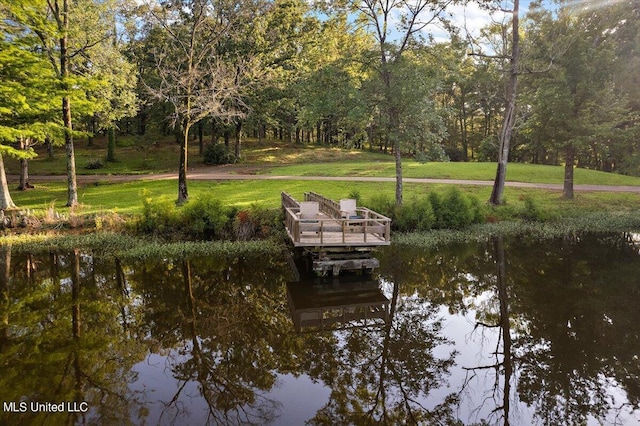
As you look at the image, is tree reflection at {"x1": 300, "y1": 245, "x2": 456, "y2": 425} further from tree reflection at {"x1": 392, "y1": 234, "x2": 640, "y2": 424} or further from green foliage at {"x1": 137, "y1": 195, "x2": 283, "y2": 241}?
green foliage at {"x1": 137, "y1": 195, "x2": 283, "y2": 241}

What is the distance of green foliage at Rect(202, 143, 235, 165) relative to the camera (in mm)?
40891

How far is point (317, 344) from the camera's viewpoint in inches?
348

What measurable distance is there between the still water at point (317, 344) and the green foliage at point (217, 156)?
2716 cm

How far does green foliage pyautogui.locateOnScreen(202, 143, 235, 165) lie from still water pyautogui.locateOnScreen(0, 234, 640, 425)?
27.2 m

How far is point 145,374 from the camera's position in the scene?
766 cm

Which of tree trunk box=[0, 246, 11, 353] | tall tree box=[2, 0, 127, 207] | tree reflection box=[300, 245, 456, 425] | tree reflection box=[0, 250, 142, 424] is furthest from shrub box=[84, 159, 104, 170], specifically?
tree reflection box=[300, 245, 456, 425]

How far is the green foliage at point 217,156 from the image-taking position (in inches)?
1610

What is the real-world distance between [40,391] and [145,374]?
1639 millimetres

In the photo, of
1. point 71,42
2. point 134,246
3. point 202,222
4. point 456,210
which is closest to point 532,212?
point 456,210

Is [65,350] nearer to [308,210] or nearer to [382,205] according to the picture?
[308,210]

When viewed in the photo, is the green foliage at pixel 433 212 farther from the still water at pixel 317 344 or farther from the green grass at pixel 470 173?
the green grass at pixel 470 173

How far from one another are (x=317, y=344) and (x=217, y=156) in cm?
3478

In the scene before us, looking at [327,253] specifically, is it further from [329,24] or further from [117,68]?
[117,68]

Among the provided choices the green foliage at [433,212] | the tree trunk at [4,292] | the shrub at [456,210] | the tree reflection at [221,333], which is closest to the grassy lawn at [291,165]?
the green foliage at [433,212]
